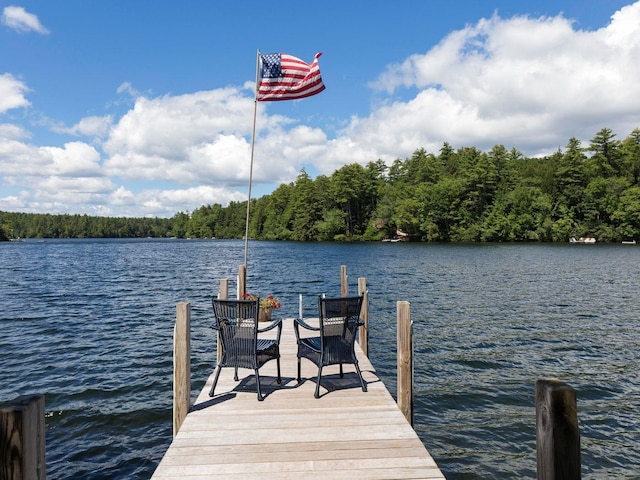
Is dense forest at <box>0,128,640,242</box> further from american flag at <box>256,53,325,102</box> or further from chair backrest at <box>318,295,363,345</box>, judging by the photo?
chair backrest at <box>318,295,363,345</box>

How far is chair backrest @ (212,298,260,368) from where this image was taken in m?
5.51

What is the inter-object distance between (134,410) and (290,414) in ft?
13.6

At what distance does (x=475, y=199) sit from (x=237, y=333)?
7546cm

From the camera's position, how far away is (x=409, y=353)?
5.62 m

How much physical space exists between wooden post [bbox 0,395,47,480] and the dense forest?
73236mm

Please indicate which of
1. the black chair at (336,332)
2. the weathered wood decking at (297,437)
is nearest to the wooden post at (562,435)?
the weathered wood decking at (297,437)

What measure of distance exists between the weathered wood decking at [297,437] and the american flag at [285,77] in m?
6.57

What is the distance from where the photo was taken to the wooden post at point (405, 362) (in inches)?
217

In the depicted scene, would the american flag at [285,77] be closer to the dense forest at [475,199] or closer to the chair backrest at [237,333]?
the chair backrest at [237,333]

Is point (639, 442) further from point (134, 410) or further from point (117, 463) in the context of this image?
point (134, 410)

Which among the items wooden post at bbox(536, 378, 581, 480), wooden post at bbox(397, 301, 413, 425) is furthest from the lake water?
wooden post at bbox(536, 378, 581, 480)

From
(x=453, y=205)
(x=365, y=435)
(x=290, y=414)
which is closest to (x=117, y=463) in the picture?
(x=290, y=414)

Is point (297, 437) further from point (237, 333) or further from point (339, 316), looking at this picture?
point (339, 316)

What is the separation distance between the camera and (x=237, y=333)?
218 inches
